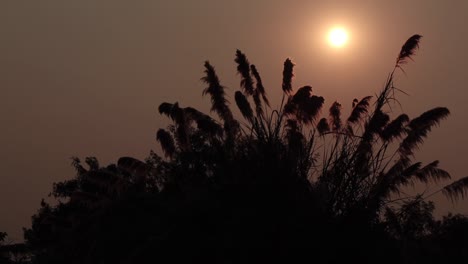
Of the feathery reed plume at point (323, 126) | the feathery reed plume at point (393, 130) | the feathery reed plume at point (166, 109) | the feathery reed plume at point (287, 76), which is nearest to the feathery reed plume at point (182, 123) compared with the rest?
the feathery reed plume at point (166, 109)

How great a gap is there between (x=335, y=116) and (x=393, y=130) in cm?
255

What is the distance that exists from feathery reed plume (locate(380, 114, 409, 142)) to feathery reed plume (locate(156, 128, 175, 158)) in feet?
25.9

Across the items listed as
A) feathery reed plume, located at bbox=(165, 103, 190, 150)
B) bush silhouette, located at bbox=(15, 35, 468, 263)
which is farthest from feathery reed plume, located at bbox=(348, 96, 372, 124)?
feathery reed plume, located at bbox=(165, 103, 190, 150)

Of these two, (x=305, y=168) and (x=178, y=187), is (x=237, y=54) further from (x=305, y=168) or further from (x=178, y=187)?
(x=305, y=168)

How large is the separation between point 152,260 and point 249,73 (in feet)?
32.3

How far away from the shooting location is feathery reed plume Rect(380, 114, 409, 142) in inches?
760

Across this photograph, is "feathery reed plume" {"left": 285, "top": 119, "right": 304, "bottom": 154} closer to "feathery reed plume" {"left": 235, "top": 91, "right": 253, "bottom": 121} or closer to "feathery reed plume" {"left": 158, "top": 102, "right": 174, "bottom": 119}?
"feathery reed plume" {"left": 235, "top": 91, "right": 253, "bottom": 121}

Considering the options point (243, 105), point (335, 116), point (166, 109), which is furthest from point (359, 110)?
point (166, 109)

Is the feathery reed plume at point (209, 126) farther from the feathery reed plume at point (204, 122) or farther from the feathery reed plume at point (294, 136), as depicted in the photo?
the feathery reed plume at point (294, 136)

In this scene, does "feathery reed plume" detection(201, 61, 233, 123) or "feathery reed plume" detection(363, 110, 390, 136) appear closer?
"feathery reed plume" detection(363, 110, 390, 136)

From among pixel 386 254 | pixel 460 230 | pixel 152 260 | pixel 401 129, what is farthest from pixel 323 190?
pixel 460 230

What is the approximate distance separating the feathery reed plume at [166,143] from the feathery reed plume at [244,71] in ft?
12.4

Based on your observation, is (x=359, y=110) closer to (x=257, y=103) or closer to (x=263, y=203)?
(x=257, y=103)

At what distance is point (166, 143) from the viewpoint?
24.5 m
